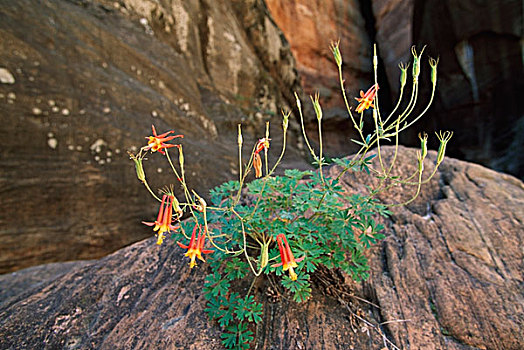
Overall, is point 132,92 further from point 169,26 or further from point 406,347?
point 406,347

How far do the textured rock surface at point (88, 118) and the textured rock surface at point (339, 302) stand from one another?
94 centimetres

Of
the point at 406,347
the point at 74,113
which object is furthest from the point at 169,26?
the point at 406,347

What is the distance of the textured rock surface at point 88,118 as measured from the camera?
2299 mm

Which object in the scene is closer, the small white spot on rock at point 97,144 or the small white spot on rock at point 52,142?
the small white spot on rock at point 52,142

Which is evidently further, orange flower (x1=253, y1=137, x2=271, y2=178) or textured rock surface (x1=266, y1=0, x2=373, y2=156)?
textured rock surface (x1=266, y1=0, x2=373, y2=156)

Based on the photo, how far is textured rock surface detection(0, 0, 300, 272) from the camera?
2.30m

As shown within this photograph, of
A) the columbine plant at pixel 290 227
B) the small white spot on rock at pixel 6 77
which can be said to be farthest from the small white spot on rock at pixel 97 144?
the columbine plant at pixel 290 227

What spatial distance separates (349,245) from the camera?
1265 millimetres

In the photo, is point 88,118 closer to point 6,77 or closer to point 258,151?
point 6,77

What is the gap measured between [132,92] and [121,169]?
78 cm

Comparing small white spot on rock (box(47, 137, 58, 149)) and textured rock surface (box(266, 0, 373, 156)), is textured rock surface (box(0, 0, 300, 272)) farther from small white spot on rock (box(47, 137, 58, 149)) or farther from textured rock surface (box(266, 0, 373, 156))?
textured rock surface (box(266, 0, 373, 156))

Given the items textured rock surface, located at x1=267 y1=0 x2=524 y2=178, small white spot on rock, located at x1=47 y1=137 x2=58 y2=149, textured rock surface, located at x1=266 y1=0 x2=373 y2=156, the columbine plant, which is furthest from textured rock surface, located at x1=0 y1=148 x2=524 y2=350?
textured rock surface, located at x1=266 y1=0 x2=373 y2=156

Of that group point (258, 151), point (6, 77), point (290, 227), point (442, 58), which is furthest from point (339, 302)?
point (442, 58)

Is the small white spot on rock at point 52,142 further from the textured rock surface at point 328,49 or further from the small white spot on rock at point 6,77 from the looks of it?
the textured rock surface at point 328,49
